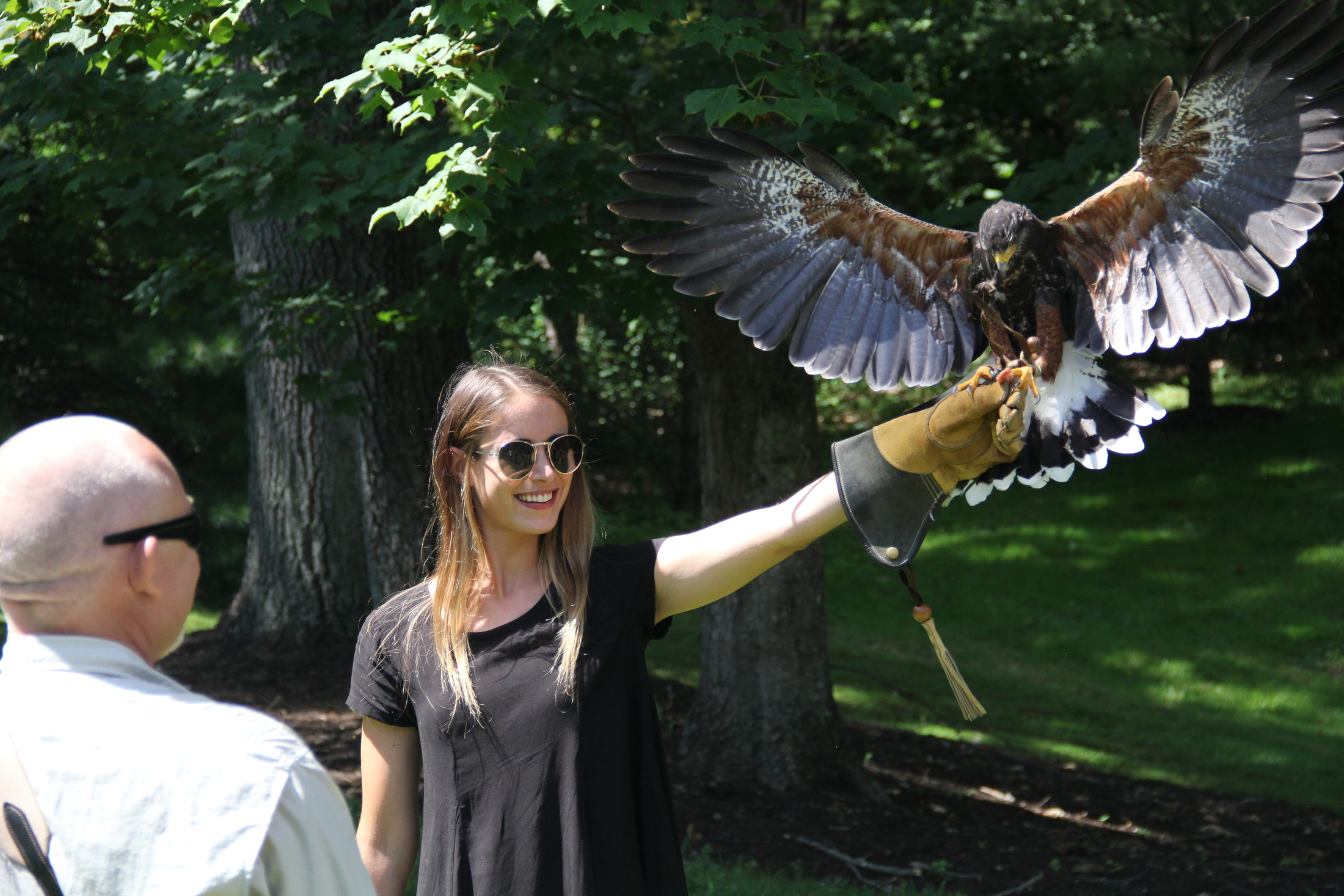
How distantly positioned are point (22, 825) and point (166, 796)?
13 cm

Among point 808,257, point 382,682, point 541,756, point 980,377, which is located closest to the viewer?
point 541,756

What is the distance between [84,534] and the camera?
1056 millimetres

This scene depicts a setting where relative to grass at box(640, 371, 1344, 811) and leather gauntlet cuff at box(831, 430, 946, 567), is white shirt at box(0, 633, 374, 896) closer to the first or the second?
leather gauntlet cuff at box(831, 430, 946, 567)

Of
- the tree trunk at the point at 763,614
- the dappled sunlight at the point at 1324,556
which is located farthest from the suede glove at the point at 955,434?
the dappled sunlight at the point at 1324,556

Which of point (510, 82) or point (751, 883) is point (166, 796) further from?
point (751, 883)

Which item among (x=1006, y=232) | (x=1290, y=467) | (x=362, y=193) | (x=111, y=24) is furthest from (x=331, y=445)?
(x=1290, y=467)

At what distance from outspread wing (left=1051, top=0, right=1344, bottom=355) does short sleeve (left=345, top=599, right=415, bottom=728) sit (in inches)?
71.1

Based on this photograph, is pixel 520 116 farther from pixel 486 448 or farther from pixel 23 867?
pixel 23 867

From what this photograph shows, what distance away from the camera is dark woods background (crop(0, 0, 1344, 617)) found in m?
3.66

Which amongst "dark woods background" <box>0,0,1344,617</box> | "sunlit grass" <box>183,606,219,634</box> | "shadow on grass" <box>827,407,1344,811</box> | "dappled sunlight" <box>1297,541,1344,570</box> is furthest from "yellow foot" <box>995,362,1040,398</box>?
"dappled sunlight" <box>1297,541,1344,570</box>

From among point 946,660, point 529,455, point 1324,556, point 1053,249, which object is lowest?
point 1324,556

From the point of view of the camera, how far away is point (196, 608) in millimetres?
8766

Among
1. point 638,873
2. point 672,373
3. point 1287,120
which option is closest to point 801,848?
point 638,873

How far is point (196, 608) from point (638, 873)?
8.06 metres
